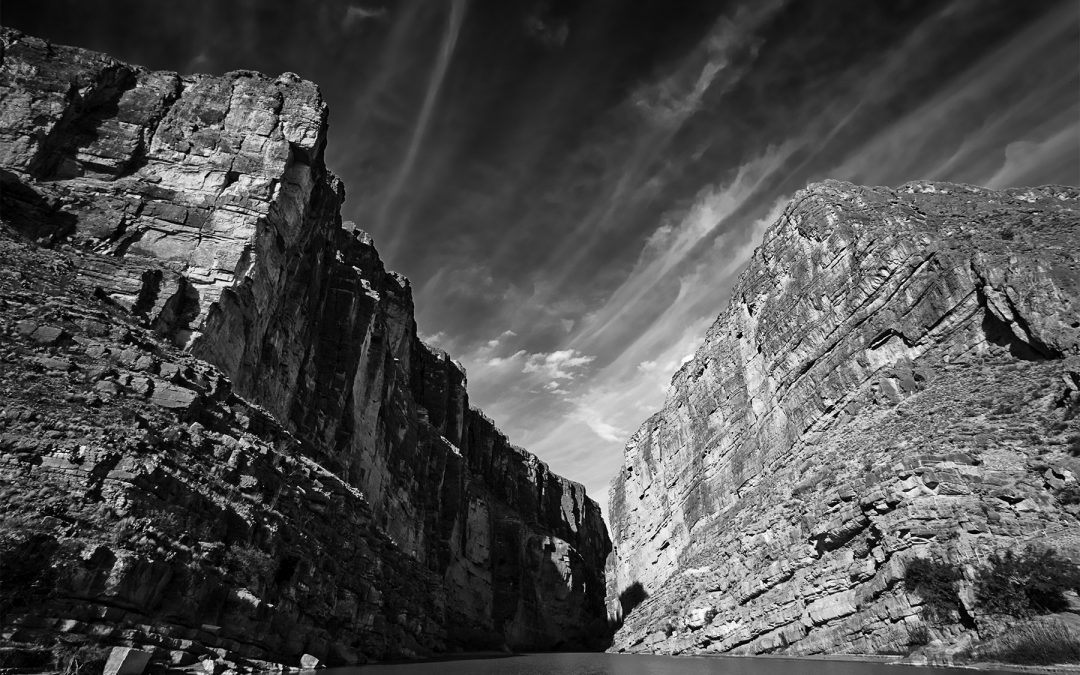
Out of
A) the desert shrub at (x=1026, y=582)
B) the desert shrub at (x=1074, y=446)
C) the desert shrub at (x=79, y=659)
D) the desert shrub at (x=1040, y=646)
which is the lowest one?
the desert shrub at (x=1040, y=646)

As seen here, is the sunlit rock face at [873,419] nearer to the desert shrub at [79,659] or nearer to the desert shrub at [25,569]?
the desert shrub at [79,659]

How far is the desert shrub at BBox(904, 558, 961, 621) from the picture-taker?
2600cm

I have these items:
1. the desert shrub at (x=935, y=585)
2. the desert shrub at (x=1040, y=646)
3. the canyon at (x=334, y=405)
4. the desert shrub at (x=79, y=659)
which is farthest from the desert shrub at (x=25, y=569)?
the desert shrub at (x=935, y=585)

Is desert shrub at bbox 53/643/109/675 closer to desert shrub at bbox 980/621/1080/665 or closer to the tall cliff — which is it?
the tall cliff

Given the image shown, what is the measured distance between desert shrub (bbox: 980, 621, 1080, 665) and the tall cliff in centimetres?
3102

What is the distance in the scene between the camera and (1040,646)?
21016 mm

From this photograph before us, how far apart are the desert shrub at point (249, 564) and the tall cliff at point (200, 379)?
0.32ft

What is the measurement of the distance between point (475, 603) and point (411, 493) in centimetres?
2553

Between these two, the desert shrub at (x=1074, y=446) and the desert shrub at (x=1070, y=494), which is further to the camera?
the desert shrub at (x=1074, y=446)

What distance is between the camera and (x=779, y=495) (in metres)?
47.7

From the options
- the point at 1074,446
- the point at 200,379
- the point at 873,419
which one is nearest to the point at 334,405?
the point at 200,379

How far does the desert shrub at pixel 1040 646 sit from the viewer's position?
2025 centimetres

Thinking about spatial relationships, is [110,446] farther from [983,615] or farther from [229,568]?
[983,615]

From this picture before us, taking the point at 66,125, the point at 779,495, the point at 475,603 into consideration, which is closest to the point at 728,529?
the point at 779,495
